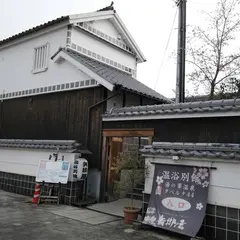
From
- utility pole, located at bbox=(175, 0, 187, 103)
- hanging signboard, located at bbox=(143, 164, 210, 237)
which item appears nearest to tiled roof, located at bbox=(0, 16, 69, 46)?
utility pole, located at bbox=(175, 0, 187, 103)

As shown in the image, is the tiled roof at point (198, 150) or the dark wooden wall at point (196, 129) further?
the dark wooden wall at point (196, 129)

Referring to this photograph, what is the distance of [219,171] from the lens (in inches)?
262

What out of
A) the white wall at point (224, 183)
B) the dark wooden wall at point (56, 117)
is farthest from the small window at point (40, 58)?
the white wall at point (224, 183)

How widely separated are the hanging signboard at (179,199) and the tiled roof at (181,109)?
1.73 metres

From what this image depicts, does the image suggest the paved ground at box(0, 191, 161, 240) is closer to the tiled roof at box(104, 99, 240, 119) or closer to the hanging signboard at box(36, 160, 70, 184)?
the hanging signboard at box(36, 160, 70, 184)

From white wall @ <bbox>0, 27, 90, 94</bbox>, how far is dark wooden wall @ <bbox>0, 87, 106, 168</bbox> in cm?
64

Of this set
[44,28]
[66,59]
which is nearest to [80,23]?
[44,28]

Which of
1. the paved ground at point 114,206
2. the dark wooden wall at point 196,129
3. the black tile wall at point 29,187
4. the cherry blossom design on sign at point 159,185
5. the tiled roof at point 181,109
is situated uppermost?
the tiled roof at point 181,109

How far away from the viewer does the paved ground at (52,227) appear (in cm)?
660

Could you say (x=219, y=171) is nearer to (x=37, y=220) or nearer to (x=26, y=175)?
(x=37, y=220)

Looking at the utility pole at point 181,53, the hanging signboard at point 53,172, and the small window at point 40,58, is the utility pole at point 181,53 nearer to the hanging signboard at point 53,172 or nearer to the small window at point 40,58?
the hanging signboard at point 53,172

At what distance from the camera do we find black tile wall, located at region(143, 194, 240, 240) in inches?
246

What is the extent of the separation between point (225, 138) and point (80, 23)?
8.93 metres

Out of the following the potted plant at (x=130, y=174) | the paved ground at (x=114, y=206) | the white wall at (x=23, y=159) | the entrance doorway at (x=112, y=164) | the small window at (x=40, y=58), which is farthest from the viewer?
the small window at (x=40, y=58)
